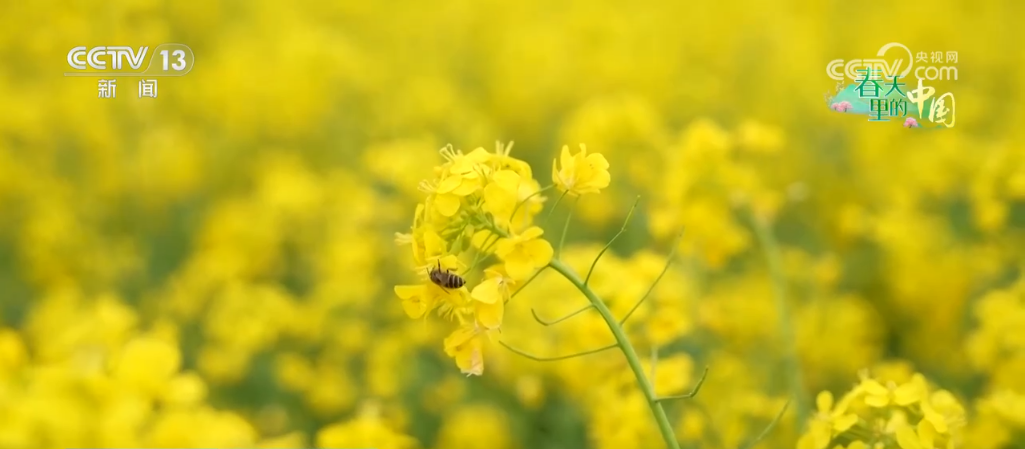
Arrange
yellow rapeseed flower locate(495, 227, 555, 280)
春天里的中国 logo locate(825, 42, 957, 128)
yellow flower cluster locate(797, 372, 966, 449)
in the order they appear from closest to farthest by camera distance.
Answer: yellow rapeseed flower locate(495, 227, 555, 280)
yellow flower cluster locate(797, 372, 966, 449)
春天里的中国 logo locate(825, 42, 957, 128)

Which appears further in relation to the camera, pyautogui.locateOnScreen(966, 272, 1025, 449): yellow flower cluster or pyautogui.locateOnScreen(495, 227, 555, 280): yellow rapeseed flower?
pyautogui.locateOnScreen(966, 272, 1025, 449): yellow flower cluster

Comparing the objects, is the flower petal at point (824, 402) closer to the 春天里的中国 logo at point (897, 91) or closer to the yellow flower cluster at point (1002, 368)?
the yellow flower cluster at point (1002, 368)

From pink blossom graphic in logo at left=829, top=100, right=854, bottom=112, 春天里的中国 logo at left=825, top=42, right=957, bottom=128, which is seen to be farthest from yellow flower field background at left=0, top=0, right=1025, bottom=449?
pink blossom graphic in logo at left=829, top=100, right=854, bottom=112

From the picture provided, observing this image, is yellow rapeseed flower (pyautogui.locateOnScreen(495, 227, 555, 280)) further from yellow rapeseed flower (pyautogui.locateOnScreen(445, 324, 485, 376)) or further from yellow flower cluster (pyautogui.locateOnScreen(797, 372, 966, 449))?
yellow flower cluster (pyautogui.locateOnScreen(797, 372, 966, 449))

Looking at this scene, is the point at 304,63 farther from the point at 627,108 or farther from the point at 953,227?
the point at 953,227

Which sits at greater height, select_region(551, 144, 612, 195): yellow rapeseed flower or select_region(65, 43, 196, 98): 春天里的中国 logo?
select_region(65, 43, 196, 98): 春天里的中国 logo

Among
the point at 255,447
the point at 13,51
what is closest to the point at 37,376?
the point at 255,447

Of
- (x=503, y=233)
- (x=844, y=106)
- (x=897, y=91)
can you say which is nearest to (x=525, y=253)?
(x=503, y=233)
